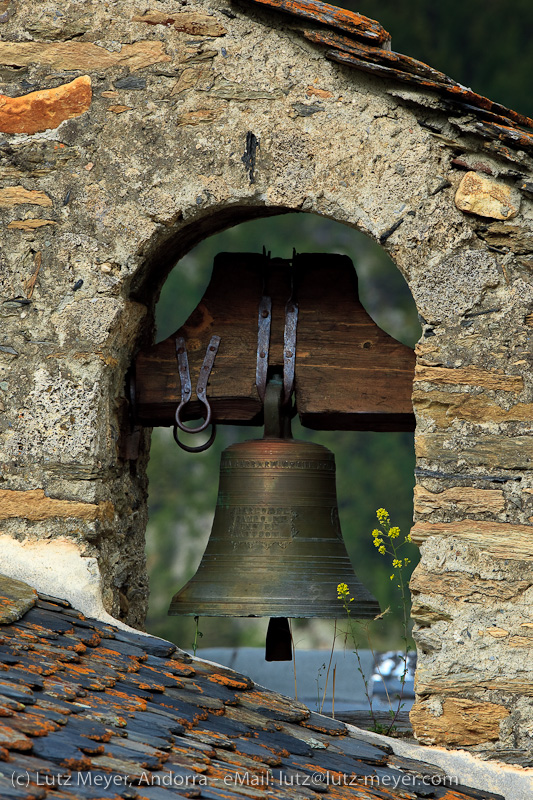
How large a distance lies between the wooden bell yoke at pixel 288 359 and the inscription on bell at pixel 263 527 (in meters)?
0.30

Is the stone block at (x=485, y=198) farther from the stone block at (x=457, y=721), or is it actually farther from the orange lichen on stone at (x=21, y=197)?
the stone block at (x=457, y=721)

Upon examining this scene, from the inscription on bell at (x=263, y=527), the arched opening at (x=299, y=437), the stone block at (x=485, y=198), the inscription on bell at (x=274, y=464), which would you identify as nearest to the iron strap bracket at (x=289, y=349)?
the inscription on bell at (x=274, y=464)

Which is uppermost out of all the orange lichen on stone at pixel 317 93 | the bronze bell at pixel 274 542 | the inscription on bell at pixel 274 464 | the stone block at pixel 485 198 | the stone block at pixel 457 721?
the orange lichen on stone at pixel 317 93

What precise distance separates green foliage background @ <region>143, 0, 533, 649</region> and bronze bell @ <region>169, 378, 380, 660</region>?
17.9 feet

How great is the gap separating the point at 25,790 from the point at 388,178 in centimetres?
184

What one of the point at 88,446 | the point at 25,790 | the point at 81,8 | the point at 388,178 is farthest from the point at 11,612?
the point at 81,8

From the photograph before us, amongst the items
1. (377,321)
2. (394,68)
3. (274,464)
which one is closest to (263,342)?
(274,464)

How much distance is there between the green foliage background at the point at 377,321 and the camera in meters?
8.73

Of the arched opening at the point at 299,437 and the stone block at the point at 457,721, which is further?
the arched opening at the point at 299,437

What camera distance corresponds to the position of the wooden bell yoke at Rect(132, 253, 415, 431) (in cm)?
297

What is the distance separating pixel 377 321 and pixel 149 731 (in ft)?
24.5

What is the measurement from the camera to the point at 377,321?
30.2 feet

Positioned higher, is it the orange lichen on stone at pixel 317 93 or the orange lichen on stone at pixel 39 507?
the orange lichen on stone at pixel 317 93

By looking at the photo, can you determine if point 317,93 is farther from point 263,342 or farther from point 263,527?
point 263,527
